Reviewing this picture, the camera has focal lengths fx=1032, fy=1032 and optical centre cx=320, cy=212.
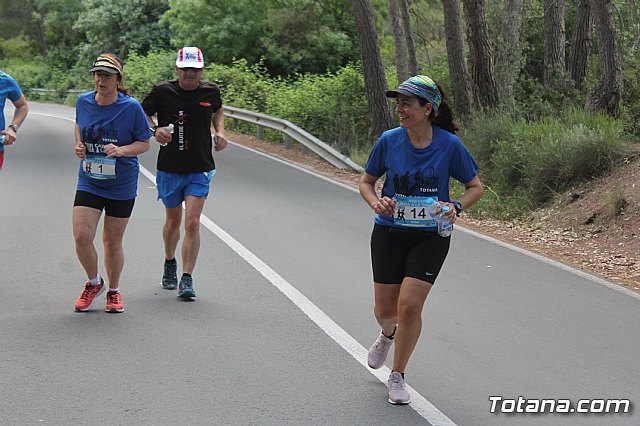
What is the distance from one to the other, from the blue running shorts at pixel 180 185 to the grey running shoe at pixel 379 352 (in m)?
2.74

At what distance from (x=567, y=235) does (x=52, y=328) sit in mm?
7633

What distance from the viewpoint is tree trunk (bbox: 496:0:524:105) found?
21094 millimetres

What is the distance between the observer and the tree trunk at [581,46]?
22.8 meters

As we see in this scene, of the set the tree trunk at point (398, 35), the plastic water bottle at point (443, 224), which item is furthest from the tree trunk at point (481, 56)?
the plastic water bottle at point (443, 224)

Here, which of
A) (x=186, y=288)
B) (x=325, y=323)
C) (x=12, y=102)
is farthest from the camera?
(x=12, y=102)

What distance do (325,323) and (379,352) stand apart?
163 centimetres

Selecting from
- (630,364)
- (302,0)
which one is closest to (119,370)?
(630,364)

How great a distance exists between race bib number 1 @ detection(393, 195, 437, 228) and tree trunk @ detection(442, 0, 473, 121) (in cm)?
1561

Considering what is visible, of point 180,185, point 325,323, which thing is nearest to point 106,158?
point 180,185

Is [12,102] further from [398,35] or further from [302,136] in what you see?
[398,35]

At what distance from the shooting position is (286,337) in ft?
24.6

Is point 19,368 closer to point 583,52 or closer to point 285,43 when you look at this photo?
point 583,52

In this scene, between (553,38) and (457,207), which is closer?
(457,207)

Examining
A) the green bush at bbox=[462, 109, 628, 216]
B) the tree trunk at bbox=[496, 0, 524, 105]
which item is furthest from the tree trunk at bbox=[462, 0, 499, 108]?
the green bush at bbox=[462, 109, 628, 216]
